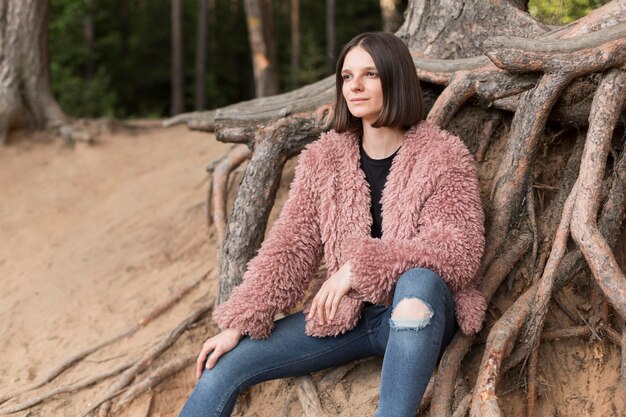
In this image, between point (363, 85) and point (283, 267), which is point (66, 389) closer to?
point (283, 267)

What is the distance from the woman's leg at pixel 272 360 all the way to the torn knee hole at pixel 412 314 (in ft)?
1.48

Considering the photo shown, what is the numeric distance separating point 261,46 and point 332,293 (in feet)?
22.6

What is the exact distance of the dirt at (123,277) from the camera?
10.8 ft

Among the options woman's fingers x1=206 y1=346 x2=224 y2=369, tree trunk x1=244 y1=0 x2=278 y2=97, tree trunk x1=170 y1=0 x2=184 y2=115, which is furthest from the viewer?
tree trunk x1=170 y1=0 x2=184 y2=115

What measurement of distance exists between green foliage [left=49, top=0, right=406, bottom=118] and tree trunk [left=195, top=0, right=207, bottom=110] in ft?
3.43

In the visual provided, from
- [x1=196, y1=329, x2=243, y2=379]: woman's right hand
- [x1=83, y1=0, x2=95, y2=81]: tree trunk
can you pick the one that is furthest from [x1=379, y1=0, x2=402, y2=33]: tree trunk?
[x1=83, y1=0, x2=95, y2=81]: tree trunk

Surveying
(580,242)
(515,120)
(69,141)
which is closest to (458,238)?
(580,242)

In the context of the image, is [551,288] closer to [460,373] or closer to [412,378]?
[460,373]

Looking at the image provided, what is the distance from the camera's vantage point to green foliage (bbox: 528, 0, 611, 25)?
4.44 metres

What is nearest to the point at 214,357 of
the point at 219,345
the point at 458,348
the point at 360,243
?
the point at 219,345

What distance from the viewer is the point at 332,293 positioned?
2984 millimetres

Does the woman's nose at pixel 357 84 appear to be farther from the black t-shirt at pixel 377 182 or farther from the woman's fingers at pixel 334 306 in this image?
the woman's fingers at pixel 334 306

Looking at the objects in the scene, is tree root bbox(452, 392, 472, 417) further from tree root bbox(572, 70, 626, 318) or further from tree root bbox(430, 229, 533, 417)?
tree root bbox(572, 70, 626, 318)

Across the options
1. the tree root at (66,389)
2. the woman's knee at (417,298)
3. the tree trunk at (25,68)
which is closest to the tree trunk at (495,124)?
the woman's knee at (417,298)
